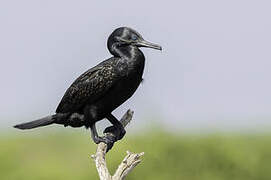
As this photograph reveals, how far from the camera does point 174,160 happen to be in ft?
54.5

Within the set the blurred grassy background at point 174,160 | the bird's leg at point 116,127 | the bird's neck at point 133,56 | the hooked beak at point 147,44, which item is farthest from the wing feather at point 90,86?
the blurred grassy background at point 174,160

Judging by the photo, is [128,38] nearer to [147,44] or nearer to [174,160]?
[147,44]

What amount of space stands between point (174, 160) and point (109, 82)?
758 centimetres

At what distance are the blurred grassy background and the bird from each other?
6.47 m

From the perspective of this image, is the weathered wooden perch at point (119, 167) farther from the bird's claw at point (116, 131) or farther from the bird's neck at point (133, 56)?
the bird's neck at point (133, 56)

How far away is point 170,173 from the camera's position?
1630cm

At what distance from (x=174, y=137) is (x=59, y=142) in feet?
11.0

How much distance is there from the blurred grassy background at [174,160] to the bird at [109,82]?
21.2ft

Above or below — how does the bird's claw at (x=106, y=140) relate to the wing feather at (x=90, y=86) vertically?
below

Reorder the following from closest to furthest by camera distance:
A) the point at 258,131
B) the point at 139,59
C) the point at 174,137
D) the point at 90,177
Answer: the point at 139,59 → the point at 90,177 → the point at 174,137 → the point at 258,131

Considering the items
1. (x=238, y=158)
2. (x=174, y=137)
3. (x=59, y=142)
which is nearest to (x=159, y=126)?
(x=174, y=137)

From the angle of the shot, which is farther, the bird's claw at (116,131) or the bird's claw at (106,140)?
the bird's claw at (116,131)

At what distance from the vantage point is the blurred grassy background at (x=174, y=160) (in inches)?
640

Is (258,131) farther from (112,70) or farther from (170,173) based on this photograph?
(112,70)
